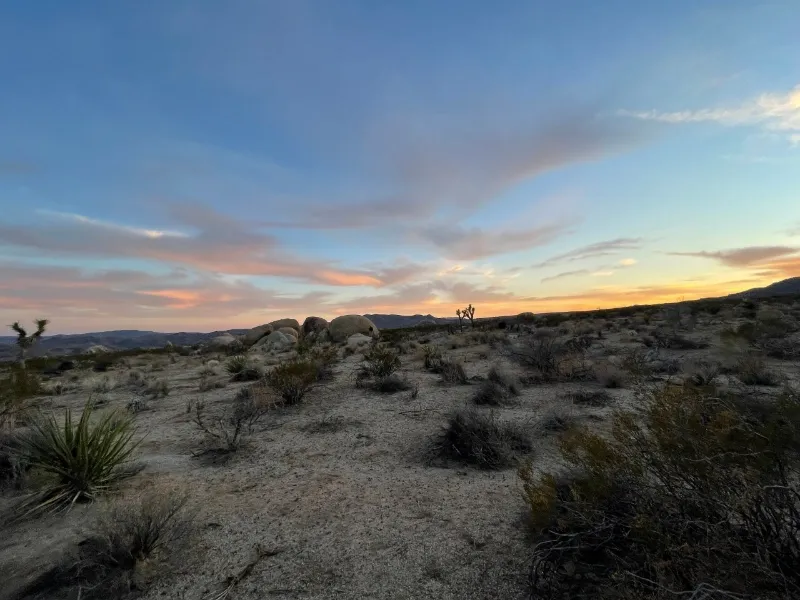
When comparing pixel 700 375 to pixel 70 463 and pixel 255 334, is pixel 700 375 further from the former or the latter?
pixel 255 334

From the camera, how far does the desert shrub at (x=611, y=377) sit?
30.8ft

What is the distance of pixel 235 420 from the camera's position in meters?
7.86

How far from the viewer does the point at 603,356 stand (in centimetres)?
1338

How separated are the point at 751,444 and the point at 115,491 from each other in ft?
20.3

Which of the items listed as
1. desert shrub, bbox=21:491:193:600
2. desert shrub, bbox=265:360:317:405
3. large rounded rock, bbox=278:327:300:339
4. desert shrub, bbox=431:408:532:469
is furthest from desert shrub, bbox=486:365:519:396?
large rounded rock, bbox=278:327:300:339

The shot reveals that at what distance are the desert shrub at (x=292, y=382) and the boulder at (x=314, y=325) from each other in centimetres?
3006

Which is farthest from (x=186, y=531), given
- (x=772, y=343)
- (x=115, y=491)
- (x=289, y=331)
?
(x=289, y=331)

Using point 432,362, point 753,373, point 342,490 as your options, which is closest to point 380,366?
point 432,362

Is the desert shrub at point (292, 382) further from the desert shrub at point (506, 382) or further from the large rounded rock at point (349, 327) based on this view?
the large rounded rock at point (349, 327)

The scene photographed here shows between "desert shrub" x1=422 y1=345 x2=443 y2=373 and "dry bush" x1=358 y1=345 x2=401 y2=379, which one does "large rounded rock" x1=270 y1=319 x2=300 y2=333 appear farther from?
"dry bush" x1=358 y1=345 x2=401 y2=379

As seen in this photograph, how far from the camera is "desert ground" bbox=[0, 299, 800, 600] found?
350cm

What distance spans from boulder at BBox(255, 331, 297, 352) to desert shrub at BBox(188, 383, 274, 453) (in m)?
22.3

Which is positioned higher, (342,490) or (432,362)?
(432,362)

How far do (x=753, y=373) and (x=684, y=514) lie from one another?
8.55m
